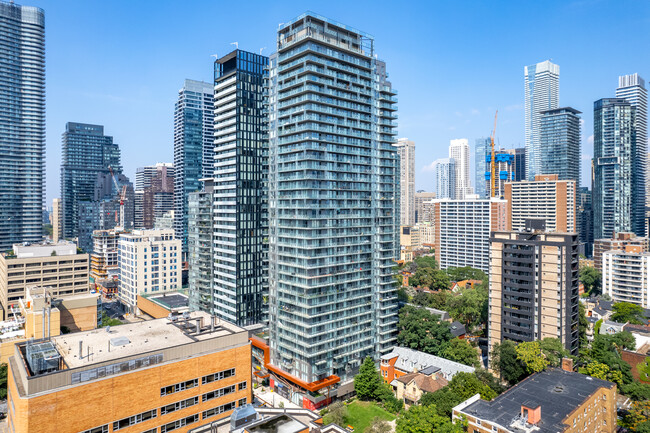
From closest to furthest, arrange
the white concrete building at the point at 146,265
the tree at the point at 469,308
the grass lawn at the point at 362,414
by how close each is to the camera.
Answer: the grass lawn at the point at 362,414 < the tree at the point at 469,308 < the white concrete building at the point at 146,265

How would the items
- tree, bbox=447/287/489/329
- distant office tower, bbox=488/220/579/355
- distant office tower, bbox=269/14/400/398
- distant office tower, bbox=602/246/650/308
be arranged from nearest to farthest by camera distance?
distant office tower, bbox=269/14/400/398, distant office tower, bbox=488/220/579/355, tree, bbox=447/287/489/329, distant office tower, bbox=602/246/650/308

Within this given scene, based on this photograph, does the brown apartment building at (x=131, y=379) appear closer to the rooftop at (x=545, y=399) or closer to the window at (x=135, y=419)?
the window at (x=135, y=419)

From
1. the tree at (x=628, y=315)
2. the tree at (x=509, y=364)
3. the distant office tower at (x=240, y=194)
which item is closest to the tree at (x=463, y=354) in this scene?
the tree at (x=509, y=364)

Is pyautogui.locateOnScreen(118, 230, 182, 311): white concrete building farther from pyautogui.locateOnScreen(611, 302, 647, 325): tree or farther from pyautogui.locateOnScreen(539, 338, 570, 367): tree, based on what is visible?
pyautogui.locateOnScreen(611, 302, 647, 325): tree

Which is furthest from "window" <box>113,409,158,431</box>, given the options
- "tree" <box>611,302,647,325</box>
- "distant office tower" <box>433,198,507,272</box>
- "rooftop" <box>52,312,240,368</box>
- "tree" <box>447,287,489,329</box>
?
"distant office tower" <box>433,198,507,272</box>

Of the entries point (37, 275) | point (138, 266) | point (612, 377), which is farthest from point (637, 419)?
point (37, 275)

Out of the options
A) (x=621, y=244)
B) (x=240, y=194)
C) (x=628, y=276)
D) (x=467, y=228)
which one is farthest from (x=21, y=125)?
(x=621, y=244)

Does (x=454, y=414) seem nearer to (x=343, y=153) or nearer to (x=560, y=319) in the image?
(x=560, y=319)

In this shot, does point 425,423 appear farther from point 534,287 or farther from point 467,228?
point 467,228
